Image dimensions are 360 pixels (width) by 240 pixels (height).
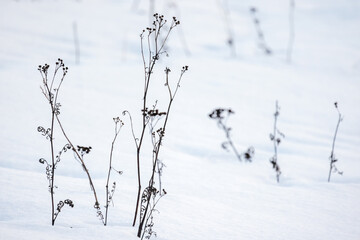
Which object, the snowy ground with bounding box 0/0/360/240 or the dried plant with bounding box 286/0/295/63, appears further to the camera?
the dried plant with bounding box 286/0/295/63

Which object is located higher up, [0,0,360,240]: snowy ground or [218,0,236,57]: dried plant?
[218,0,236,57]: dried plant

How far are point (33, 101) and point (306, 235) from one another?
3029mm

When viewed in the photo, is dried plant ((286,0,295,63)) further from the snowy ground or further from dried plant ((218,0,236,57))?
dried plant ((218,0,236,57))

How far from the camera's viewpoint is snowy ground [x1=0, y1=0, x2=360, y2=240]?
2.21 m

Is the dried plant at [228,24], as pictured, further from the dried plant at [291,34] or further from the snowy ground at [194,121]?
the dried plant at [291,34]

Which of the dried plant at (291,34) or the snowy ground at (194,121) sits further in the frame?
the dried plant at (291,34)

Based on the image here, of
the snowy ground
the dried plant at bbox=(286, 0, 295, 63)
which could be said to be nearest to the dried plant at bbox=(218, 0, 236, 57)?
the snowy ground

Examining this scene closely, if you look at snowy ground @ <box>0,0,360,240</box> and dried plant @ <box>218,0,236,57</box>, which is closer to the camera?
snowy ground @ <box>0,0,360,240</box>

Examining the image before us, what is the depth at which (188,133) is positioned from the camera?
12.3 ft

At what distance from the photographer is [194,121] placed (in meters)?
4.09

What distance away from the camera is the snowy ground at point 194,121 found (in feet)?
7.26

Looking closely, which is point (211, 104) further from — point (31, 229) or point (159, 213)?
point (31, 229)

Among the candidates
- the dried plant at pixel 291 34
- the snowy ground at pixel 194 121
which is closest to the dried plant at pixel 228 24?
the snowy ground at pixel 194 121

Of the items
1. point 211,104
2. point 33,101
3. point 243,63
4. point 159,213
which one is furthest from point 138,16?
point 159,213
